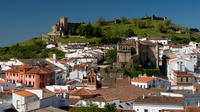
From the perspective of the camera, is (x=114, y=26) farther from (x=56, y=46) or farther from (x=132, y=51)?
(x=132, y=51)

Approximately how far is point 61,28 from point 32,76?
73023 millimetres

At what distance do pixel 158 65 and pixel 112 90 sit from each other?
28.7m

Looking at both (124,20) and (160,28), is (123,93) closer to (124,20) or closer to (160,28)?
(160,28)

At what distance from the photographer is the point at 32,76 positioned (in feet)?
148

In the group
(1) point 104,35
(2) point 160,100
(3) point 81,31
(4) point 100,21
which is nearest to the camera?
(2) point 160,100

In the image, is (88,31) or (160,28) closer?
(88,31)

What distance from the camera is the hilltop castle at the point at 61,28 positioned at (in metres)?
116

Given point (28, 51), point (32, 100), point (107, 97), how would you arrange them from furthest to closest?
1. point (28, 51)
2. point (107, 97)
3. point (32, 100)

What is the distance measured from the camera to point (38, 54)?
90375 mm

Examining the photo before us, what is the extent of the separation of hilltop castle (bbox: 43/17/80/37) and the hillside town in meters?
20.5

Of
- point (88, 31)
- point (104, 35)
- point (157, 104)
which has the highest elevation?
point (88, 31)

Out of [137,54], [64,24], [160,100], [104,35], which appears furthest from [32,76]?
[64,24]

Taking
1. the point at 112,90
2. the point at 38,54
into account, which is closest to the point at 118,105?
the point at 112,90

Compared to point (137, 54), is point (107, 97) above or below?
below
